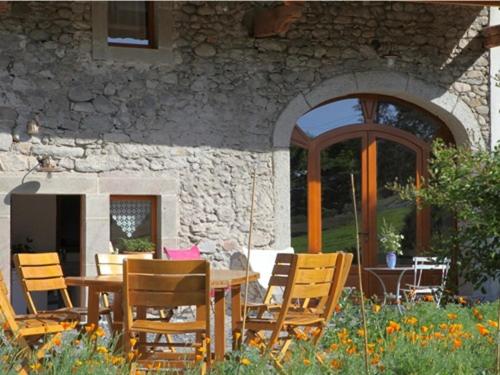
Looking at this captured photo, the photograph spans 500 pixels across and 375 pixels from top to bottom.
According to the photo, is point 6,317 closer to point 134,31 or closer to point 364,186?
point 134,31

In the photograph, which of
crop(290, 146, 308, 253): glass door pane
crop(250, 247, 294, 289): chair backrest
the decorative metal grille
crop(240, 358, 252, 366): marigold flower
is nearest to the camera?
crop(240, 358, 252, 366): marigold flower

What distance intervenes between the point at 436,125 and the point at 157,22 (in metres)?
3.51

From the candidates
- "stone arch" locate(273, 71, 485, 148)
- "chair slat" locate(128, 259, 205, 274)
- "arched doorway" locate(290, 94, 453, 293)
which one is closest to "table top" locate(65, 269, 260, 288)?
"chair slat" locate(128, 259, 205, 274)

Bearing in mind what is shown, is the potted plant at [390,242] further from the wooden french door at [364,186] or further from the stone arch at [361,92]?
the stone arch at [361,92]

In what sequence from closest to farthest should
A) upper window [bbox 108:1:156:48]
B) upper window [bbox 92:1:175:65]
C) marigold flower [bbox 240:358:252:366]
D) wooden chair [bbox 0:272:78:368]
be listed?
marigold flower [bbox 240:358:252:366]
wooden chair [bbox 0:272:78:368]
upper window [bbox 92:1:175:65]
upper window [bbox 108:1:156:48]

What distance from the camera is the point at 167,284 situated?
4.49 metres

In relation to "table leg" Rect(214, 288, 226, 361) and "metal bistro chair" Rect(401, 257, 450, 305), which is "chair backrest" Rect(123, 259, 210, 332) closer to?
"table leg" Rect(214, 288, 226, 361)

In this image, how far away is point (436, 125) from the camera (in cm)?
1084

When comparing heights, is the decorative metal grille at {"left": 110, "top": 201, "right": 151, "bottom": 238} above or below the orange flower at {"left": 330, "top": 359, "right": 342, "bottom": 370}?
above

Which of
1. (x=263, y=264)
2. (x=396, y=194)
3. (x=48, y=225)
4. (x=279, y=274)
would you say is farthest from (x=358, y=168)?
(x=279, y=274)

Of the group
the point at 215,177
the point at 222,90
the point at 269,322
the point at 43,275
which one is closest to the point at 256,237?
the point at 215,177

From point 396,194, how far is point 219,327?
237 inches

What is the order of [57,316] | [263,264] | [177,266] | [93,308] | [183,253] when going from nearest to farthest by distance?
[177,266]
[93,308]
[57,316]
[263,264]
[183,253]

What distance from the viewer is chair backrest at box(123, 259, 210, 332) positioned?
4.47 metres
